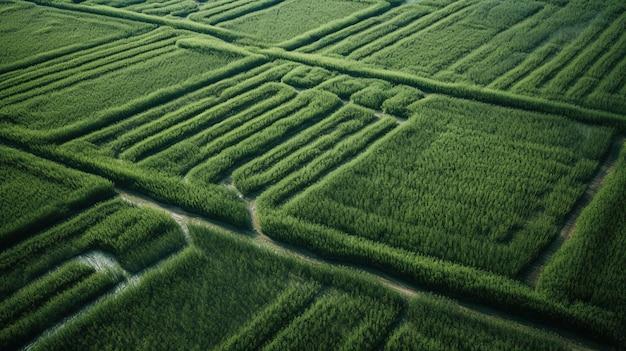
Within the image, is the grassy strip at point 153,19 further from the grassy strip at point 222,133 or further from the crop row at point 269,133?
the crop row at point 269,133

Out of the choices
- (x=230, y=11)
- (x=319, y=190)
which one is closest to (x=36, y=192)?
(x=319, y=190)

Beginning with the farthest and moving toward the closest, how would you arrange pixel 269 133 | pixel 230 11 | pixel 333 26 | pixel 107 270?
1. pixel 230 11
2. pixel 333 26
3. pixel 269 133
4. pixel 107 270

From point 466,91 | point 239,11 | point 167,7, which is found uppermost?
point 167,7

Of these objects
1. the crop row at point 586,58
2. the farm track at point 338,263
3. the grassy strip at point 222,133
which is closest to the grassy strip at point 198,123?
the grassy strip at point 222,133

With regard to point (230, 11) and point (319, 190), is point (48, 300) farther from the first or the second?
point (230, 11)

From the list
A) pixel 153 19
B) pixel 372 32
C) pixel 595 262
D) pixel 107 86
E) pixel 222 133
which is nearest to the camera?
pixel 595 262

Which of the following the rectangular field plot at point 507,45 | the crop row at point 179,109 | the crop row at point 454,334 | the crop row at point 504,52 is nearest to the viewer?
the crop row at point 454,334
